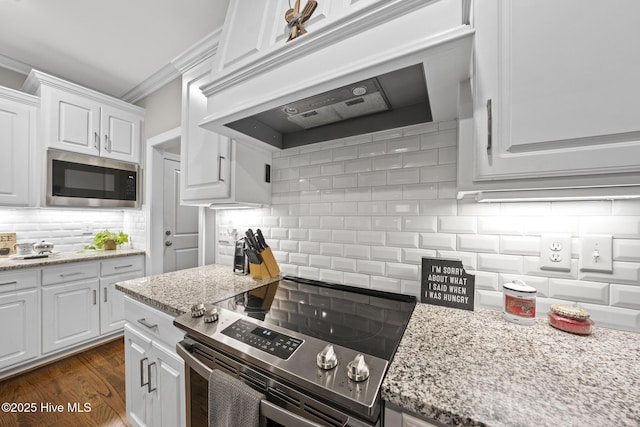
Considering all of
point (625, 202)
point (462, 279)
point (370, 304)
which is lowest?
point (370, 304)

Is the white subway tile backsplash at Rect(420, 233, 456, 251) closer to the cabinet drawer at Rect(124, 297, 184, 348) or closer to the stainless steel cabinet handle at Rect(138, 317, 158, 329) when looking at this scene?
the cabinet drawer at Rect(124, 297, 184, 348)

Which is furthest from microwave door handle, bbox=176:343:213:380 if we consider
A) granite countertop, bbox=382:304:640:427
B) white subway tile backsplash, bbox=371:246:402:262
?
white subway tile backsplash, bbox=371:246:402:262

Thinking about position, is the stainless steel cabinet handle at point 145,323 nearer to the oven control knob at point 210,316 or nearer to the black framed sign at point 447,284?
the oven control knob at point 210,316

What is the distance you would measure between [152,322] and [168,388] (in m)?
0.30

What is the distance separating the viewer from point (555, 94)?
61cm

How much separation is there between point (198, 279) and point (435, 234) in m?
1.31

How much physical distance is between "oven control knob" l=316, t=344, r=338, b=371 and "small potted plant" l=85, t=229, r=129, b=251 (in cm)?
296

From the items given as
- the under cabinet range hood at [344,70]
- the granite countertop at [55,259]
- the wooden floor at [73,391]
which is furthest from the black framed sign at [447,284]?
the granite countertop at [55,259]

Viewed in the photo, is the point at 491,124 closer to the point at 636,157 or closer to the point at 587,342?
the point at 636,157

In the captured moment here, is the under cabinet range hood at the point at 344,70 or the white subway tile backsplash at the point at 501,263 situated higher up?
the under cabinet range hood at the point at 344,70

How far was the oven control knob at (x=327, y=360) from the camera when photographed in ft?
2.06

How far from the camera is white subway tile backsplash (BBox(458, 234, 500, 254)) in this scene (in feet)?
3.28

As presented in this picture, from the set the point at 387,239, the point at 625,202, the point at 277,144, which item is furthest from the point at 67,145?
the point at 625,202

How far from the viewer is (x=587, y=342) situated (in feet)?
2.45
